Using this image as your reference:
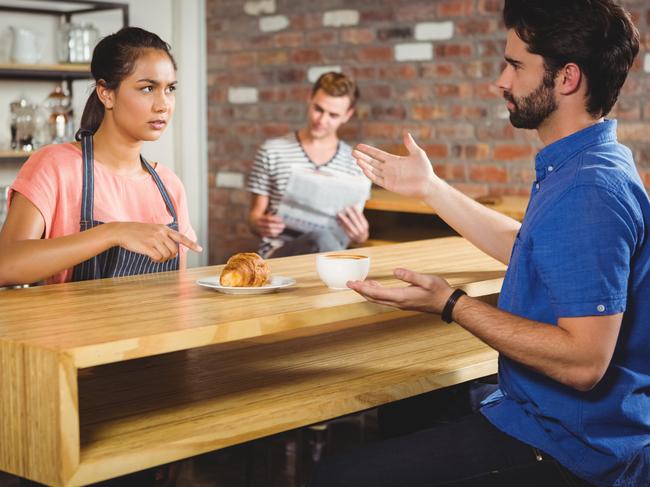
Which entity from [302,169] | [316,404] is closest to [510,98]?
[316,404]

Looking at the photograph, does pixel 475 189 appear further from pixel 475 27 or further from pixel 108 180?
pixel 108 180

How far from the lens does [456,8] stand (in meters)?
4.22

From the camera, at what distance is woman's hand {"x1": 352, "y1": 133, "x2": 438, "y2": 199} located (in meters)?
2.18

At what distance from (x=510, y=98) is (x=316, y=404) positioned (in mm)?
676

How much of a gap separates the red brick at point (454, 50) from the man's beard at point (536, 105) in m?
2.54

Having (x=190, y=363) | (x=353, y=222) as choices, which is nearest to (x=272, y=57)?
(x=353, y=222)

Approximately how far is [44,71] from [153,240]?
2.58m

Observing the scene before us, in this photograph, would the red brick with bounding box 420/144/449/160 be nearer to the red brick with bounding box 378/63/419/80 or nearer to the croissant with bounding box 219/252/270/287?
the red brick with bounding box 378/63/419/80

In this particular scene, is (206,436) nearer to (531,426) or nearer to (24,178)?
(531,426)

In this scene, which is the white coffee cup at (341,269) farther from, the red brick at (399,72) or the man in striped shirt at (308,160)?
the red brick at (399,72)

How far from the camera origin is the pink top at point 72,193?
2291mm

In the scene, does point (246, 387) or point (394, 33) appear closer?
point (246, 387)

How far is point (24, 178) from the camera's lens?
7.55 ft

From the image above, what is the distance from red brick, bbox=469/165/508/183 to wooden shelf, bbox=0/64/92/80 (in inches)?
71.5
